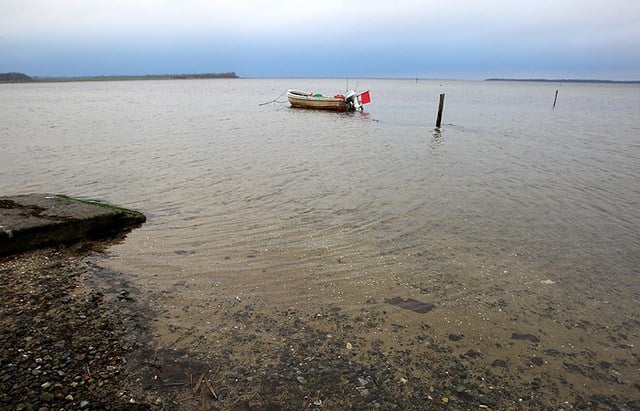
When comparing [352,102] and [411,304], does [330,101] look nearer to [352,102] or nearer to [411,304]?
[352,102]

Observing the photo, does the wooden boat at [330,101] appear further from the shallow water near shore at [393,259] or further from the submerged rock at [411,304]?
the submerged rock at [411,304]

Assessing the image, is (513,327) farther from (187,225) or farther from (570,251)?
(187,225)

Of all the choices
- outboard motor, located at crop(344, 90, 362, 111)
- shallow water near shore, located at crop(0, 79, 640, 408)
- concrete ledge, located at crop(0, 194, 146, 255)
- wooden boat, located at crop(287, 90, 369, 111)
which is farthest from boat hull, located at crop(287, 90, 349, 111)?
concrete ledge, located at crop(0, 194, 146, 255)

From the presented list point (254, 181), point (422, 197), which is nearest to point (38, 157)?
point (254, 181)

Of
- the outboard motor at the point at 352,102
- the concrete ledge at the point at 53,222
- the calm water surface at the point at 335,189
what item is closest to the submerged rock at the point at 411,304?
the calm water surface at the point at 335,189

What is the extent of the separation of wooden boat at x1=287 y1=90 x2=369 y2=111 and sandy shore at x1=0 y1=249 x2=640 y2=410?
1569 inches

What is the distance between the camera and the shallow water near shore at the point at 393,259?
16.0ft

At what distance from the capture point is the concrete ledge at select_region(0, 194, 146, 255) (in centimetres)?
705

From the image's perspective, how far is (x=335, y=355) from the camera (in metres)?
4.80

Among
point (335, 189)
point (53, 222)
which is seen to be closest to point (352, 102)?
point (335, 189)

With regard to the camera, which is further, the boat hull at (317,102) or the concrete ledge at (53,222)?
the boat hull at (317,102)

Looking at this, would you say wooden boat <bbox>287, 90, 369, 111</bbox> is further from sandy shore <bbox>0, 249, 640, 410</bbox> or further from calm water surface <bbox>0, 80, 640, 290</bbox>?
sandy shore <bbox>0, 249, 640, 410</bbox>

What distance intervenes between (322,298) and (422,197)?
22.5 feet

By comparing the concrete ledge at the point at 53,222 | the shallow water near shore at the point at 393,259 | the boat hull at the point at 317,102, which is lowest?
the boat hull at the point at 317,102
